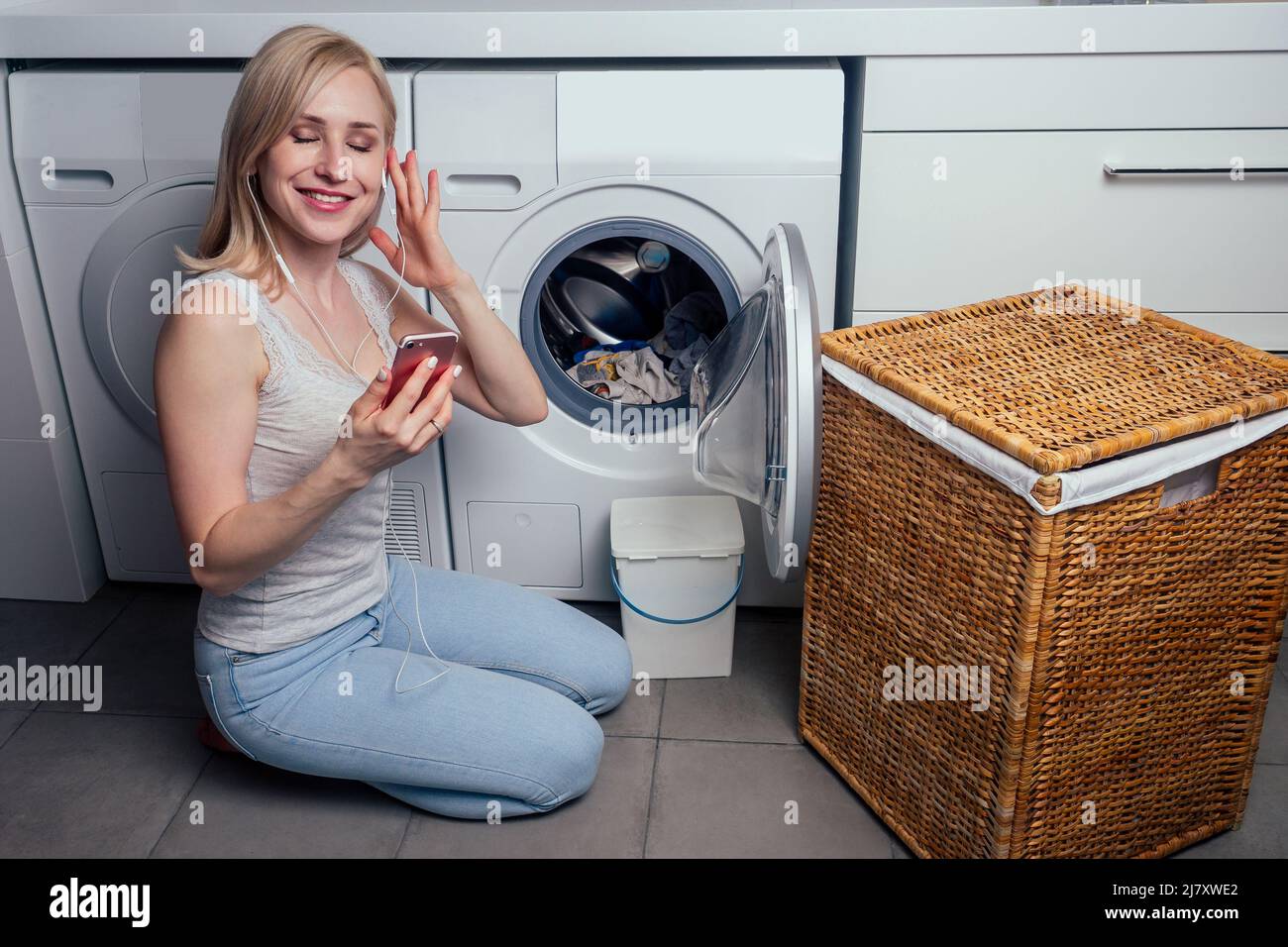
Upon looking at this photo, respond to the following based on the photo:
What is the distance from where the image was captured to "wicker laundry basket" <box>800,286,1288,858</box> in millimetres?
1265

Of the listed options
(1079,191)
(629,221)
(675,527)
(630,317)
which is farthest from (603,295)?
(1079,191)

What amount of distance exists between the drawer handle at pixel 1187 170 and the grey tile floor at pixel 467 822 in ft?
2.64

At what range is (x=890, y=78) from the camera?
1.77 m

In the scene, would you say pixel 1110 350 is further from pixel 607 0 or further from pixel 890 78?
pixel 607 0

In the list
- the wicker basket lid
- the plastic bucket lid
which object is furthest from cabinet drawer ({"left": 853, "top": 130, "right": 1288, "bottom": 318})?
the plastic bucket lid

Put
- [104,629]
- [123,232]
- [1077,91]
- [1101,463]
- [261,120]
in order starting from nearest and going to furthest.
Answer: [1101,463] → [261,120] → [1077,91] → [123,232] → [104,629]

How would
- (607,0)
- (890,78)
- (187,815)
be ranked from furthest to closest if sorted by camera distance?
(607,0) < (890,78) < (187,815)

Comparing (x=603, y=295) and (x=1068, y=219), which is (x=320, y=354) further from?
(x=1068, y=219)

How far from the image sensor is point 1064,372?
142 centimetres

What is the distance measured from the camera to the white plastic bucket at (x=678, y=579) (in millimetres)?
1838

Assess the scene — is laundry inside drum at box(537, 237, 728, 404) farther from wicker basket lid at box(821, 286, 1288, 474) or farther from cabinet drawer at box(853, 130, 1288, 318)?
wicker basket lid at box(821, 286, 1288, 474)

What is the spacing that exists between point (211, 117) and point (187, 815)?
105 centimetres

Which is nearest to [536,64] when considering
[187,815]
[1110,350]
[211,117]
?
[211,117]

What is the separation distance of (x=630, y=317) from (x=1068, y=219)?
0.76 meters
